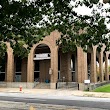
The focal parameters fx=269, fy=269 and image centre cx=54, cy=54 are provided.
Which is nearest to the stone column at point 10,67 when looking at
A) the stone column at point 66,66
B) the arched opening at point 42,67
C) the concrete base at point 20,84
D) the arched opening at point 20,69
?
the concrete base at point 20,84

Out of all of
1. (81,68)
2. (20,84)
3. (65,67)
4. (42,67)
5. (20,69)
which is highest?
(42,67)

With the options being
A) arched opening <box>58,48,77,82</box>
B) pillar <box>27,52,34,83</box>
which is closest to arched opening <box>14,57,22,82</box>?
pillar <box>27,52,34,83</box>

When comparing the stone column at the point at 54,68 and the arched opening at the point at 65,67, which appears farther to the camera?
the arched opening at the point at 65,67

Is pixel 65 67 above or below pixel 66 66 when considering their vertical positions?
below

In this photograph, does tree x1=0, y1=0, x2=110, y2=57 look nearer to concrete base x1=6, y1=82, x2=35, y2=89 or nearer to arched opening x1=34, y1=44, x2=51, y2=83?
concrete base x1=6, y1=82, x2=35, y2=89

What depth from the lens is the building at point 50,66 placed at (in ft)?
134

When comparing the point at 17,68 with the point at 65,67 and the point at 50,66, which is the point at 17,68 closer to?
the point at 50,66

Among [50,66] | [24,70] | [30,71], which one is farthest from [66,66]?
[24,70]

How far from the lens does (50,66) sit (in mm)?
46219

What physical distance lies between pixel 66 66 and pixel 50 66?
280 centimetres

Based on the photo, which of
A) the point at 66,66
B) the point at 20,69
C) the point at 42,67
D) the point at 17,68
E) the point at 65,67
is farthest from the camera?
the point at 17,68

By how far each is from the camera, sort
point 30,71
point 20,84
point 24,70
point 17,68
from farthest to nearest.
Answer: point 17,68 → point 24,70 → point 20,84 → point 30,71

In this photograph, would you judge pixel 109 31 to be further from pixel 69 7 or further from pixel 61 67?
pixel 61 67

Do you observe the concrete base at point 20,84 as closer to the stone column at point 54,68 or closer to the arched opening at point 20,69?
the stone column at point 54,68
